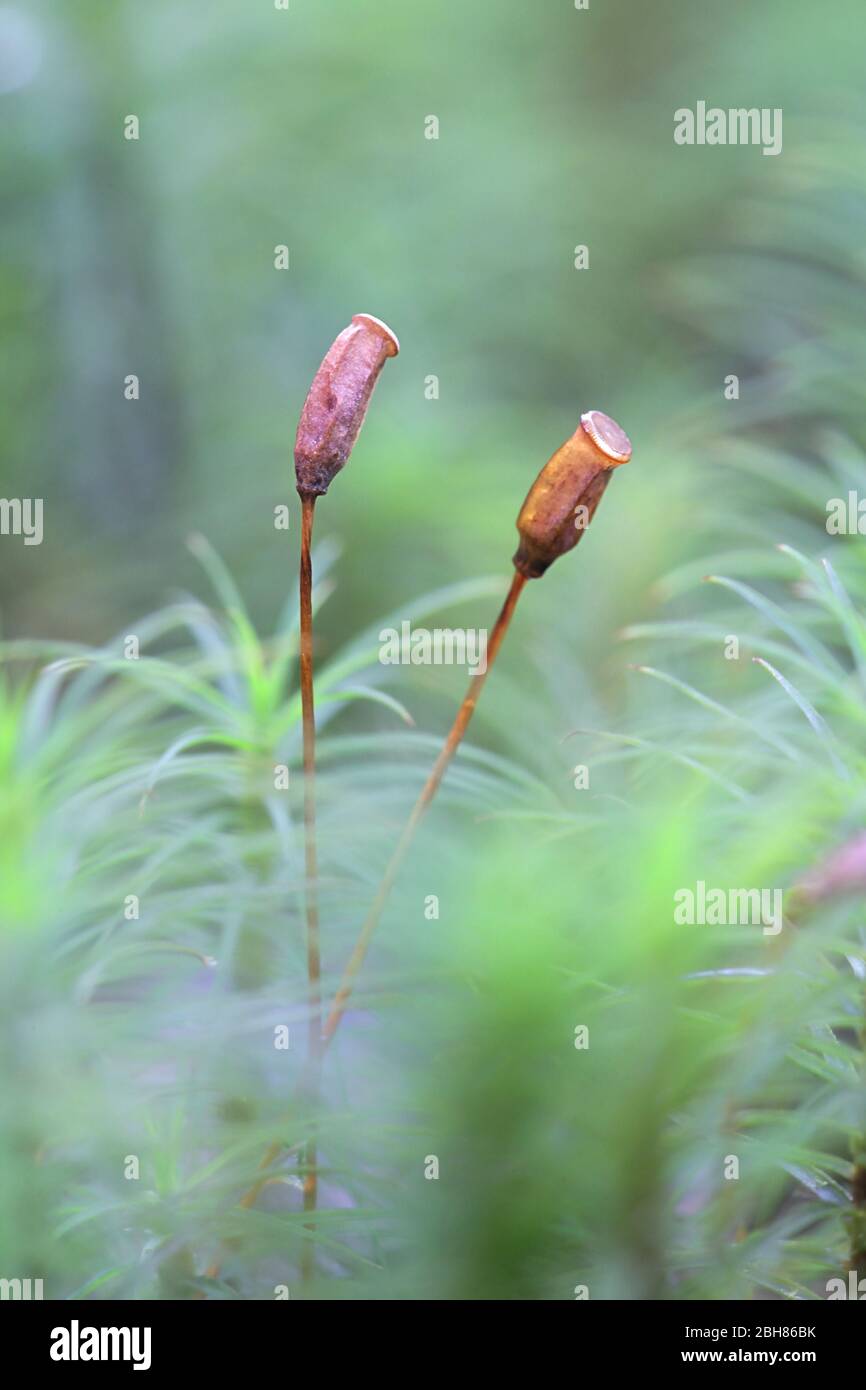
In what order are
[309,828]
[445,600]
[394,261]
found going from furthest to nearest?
[394,261] < [445,600] < [309,828]

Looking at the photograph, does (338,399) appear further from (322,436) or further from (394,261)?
(394,261)

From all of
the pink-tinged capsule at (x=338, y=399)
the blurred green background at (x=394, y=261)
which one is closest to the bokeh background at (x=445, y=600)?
the blurred green background at (x=394, y=261)

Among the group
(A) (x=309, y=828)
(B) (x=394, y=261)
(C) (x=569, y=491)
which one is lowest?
(A) (x=309, y=828)

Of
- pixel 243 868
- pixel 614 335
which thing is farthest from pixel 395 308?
pixel 243 868

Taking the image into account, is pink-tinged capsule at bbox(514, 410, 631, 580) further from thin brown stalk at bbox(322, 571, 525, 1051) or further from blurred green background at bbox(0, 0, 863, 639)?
blurred green background at bbox(0, 0, 863, 639)

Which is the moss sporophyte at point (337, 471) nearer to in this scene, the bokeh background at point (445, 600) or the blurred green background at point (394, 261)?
the bokeh background at point (445, 600)

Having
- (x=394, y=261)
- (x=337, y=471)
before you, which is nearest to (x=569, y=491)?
(x=337, y=471)
